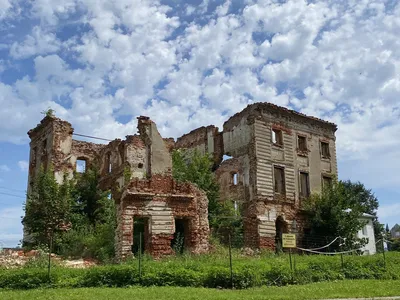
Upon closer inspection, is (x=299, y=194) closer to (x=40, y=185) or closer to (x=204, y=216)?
(x=204, y=216)

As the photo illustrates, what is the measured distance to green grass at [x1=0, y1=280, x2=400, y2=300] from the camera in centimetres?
1259

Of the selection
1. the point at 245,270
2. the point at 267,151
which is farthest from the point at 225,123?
the point at 245,270

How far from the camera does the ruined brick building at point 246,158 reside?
29.4 metres

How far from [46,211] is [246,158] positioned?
40.8 ft

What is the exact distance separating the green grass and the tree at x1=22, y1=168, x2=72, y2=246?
12803 millimetres

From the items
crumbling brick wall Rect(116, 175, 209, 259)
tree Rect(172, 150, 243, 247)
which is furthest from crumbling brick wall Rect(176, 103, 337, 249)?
crumbling brick wall Rect(116, 175, 209, 259)

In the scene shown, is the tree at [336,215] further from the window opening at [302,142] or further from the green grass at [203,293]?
the green grass at [203,293]

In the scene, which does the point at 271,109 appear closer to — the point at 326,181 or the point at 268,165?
the point at 268,165

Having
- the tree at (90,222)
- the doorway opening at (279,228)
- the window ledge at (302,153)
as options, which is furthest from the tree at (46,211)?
the window ledge at (302,153)

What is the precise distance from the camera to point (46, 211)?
27328mm

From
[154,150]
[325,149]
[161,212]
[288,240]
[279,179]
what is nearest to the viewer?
[288,240]

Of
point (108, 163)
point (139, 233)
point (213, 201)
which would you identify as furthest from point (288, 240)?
point (108, 163)

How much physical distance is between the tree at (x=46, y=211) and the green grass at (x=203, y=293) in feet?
42.0

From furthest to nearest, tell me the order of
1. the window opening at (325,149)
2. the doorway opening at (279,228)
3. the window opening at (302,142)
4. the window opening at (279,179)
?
the window opening at (325,149) < the window opening at (302,142) < the window opening at (279,179) < the doorway opening at (279,228)
